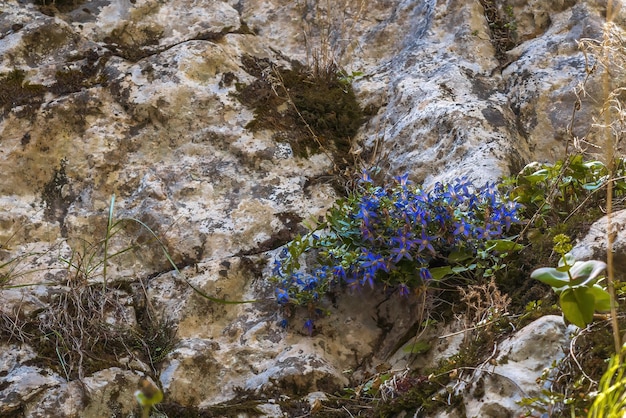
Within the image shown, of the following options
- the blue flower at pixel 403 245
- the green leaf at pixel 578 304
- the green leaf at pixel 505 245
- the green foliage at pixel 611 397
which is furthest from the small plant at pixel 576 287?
the blue flower at pixel 403 245

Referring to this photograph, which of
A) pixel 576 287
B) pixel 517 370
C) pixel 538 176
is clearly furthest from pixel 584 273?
pixel 538 176

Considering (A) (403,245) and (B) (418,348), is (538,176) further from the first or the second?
(B) (418,348)

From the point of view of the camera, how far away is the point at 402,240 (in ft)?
9.37

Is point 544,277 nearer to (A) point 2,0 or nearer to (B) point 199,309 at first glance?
(B) point 199,309

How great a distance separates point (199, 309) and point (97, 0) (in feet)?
7.48

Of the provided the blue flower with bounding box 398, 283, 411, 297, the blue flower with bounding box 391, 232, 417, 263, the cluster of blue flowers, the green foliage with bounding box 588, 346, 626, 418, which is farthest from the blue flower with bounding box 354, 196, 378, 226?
the green foliage with bounding box 588, 346, 626, 418

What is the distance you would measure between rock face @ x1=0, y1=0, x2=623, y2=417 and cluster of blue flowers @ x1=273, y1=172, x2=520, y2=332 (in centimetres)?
17

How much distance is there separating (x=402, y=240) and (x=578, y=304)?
0.96 meters

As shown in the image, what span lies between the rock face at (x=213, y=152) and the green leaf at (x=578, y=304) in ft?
3.63

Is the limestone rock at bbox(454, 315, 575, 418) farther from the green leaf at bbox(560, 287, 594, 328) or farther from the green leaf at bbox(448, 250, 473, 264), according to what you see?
the green leaf at bbox(448, 250, 473, 264)

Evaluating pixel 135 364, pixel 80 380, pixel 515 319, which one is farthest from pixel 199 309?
pixel 515 319

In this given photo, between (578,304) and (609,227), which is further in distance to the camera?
(609,227)

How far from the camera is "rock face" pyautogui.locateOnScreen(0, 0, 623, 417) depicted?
2988 millimetres

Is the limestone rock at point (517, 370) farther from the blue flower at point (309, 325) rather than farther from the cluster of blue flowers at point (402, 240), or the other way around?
the blue flower at point (309, 325)
